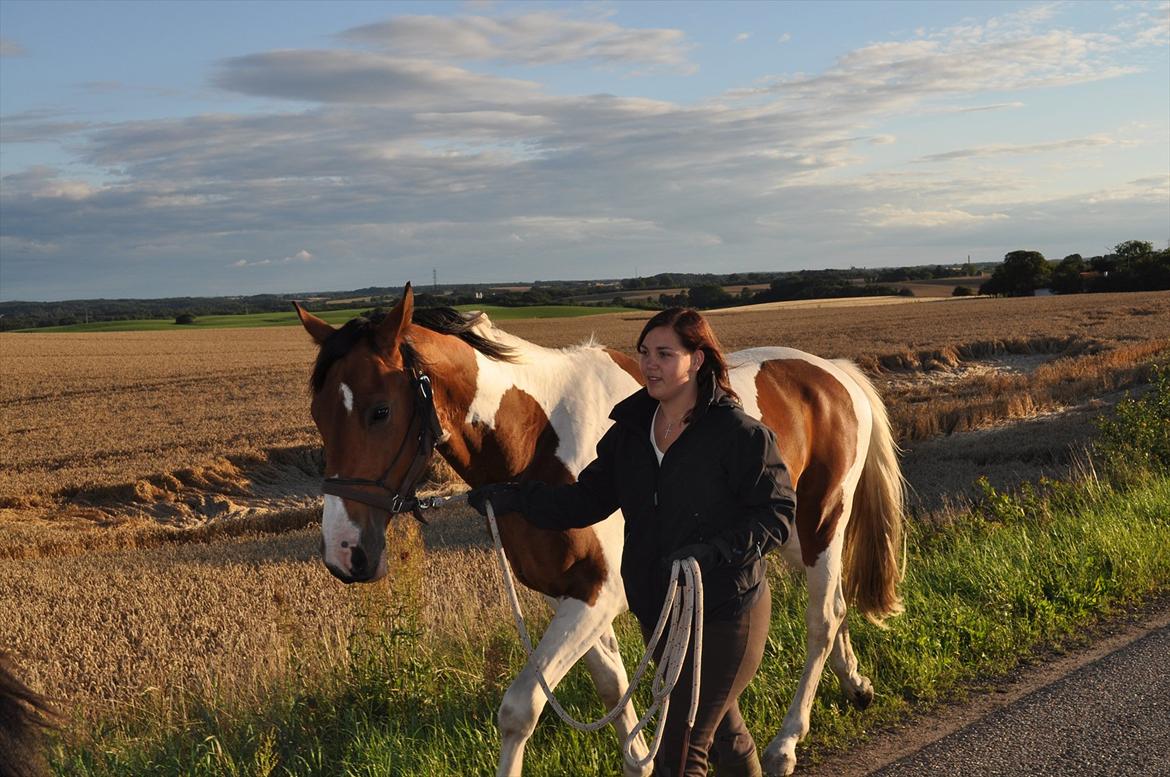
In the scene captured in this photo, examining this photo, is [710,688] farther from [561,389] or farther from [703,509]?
[561,389]

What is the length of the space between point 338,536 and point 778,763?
90.6 inches

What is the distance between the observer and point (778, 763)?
14.5 ft

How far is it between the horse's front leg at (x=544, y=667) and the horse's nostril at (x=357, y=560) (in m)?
0.76

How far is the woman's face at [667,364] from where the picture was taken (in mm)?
3439

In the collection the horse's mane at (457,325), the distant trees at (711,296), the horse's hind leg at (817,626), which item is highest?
the distant trees at (711,296)

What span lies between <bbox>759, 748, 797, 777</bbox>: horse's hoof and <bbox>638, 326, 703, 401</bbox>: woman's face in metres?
1.94

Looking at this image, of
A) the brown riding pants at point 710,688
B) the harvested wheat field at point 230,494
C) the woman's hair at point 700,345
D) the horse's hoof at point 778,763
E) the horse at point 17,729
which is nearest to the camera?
the horse at point 17,729

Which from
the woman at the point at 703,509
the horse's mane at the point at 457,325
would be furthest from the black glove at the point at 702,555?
the horse's mane at the point at 457,325

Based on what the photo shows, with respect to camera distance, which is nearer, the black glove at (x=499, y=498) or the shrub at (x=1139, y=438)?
the black glove at (x=499, y=498)

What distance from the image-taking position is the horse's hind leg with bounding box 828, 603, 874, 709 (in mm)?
5117

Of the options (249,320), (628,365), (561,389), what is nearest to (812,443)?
A: (628,365)

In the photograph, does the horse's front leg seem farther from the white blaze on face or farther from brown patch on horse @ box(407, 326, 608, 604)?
the white blaze on face

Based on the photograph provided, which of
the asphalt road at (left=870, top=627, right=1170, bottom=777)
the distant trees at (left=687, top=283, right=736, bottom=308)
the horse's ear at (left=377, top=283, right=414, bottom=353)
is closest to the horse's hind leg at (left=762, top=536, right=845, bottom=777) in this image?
the asphalt road at (left=870, top=627, right=1170, bottom=777)

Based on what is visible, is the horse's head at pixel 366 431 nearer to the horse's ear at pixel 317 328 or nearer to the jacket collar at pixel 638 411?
the horse's ear at pixel 317 328
